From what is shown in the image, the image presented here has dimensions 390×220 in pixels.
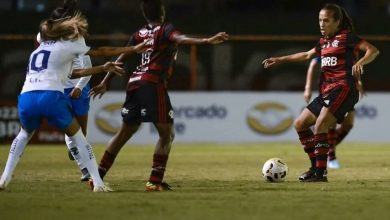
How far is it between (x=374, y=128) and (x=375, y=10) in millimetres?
6803

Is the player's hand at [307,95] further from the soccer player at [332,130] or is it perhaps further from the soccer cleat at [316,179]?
the soccer cleat at [316,179]

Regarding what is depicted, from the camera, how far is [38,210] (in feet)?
26.3

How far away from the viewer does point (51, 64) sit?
9273 millimetres

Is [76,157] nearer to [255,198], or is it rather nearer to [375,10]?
[255,198]

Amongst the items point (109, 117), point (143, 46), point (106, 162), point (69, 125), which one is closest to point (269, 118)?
point (109, 117)

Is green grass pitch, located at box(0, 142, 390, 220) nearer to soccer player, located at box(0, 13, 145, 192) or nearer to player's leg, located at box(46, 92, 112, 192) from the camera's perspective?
player's leg, located at box(46, 92, 112, 192)

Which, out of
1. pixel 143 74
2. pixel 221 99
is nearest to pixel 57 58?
pixel 143 74

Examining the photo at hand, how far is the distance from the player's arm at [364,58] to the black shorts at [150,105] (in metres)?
2.29

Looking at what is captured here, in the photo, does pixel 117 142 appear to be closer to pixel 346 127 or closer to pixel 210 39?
pixel 210 39

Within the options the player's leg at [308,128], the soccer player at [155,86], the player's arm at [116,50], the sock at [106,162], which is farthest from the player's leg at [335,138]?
the player's arm at [116,50]

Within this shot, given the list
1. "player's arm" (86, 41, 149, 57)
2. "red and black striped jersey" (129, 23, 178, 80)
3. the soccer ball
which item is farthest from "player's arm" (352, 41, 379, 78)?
"player's arm" (86, 41, 149, 57)

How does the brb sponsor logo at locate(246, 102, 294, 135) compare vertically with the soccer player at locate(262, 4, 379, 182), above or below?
below

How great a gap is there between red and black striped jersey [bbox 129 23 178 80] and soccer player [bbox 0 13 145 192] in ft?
1.01

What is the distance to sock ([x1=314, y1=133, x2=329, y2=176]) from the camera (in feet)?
36.2
